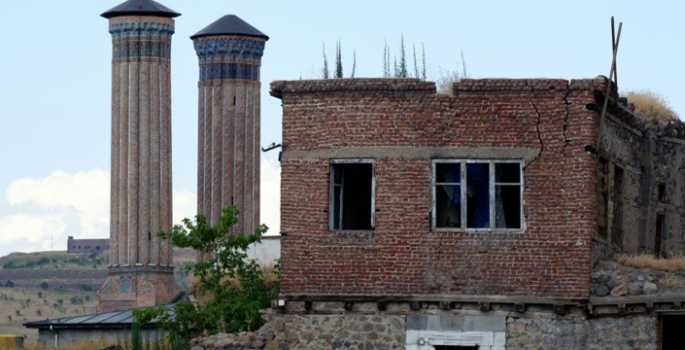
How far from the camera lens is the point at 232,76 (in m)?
64.6

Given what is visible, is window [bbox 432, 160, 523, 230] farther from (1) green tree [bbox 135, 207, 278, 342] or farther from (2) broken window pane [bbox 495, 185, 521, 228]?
(1) green tree [bbox 135, 207, 278, 342]

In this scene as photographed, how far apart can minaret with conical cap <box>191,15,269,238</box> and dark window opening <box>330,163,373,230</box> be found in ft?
122

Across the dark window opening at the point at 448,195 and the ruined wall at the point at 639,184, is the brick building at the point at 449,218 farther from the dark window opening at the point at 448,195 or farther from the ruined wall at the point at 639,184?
the ruined wall at the point at 639,184

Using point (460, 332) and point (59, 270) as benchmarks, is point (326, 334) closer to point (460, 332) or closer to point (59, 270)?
point (460, 332)

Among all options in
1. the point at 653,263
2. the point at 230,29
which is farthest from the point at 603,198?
the point at 230,29

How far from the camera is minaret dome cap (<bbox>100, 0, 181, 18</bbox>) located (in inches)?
2389

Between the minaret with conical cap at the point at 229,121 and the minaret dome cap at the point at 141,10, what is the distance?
125 inches

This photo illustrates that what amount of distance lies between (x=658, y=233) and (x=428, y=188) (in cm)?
706

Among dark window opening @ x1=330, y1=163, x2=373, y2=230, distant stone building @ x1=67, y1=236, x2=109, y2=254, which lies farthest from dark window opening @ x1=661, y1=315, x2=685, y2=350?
distant stone building @ x1=67, y1=236, x2=109, y2=254

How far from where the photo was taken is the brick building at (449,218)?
Answer: 26141 mm

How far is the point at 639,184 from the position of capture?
3064 cm

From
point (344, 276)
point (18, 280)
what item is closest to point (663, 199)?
point (344, 276)

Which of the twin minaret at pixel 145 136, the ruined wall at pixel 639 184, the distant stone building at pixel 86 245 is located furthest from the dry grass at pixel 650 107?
the distant stone building at pixel 86 245

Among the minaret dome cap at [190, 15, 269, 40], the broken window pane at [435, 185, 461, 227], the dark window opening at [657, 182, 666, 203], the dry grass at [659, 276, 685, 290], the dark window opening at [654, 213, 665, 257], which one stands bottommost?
the dry grass at [659, 276, 685, 290]
